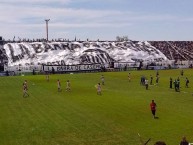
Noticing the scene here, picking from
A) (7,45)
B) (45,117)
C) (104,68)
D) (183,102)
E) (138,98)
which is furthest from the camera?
(7,45)

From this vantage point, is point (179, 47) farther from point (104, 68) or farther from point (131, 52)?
point (104, 68)

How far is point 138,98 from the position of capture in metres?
40.3

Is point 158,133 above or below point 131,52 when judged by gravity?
below

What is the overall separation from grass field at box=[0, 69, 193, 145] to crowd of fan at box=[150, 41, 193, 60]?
247ft

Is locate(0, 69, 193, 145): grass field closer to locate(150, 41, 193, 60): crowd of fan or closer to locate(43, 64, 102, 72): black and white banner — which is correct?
locate(43, 64, 102, 72): black and white banner

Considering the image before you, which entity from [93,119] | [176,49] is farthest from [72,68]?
[93,119]

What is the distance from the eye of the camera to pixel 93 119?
28.6 metres

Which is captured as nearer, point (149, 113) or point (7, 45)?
point (149, 113)

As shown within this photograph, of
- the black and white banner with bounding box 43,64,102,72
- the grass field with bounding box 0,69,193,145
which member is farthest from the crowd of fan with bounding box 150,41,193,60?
the grass field with bounding box 0,69,193,145

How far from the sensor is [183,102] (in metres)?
36.7

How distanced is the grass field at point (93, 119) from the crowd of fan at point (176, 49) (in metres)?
75.2

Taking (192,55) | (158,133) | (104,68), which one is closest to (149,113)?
(158,133)

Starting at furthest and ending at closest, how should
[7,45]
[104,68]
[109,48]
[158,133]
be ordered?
[109,48] < [7,45] < [104,68] < [158,133]

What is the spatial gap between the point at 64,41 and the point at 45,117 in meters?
93.3
